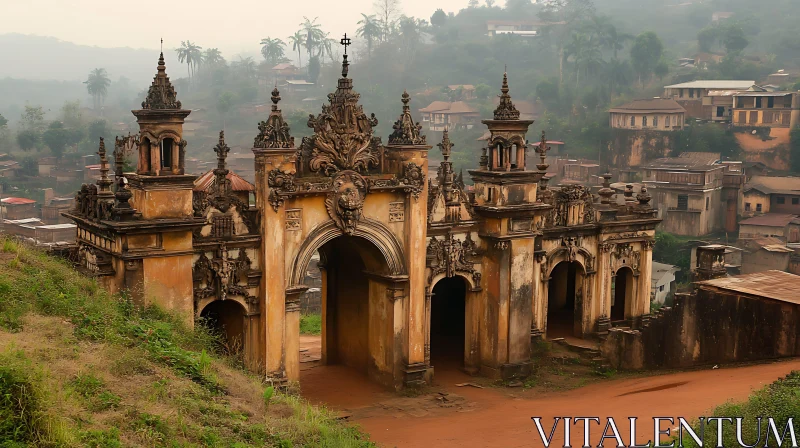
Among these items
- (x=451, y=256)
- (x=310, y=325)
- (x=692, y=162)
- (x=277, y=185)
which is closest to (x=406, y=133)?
(x=451, y=256)

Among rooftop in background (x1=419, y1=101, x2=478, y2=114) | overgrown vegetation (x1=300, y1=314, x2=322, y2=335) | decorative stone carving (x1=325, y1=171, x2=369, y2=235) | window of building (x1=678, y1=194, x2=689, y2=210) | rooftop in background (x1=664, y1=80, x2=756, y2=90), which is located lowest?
overgrown vegetation (x1=300, y1=314, x2=322, y2=335)

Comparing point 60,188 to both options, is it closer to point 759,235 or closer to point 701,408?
point 759,235

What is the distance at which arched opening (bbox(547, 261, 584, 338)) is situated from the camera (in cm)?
2664

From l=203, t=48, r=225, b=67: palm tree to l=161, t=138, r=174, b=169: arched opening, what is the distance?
114733 millimetres

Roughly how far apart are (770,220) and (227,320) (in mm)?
44203

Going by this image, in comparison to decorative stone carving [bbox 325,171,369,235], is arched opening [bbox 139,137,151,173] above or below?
above

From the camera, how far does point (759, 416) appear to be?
46.6 ft

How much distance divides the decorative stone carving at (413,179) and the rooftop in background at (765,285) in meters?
7.48

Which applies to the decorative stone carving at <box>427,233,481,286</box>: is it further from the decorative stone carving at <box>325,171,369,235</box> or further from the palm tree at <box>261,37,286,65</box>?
the palm tree at <box>261,37,286,65</box>

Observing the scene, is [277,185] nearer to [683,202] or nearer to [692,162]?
[683,202]

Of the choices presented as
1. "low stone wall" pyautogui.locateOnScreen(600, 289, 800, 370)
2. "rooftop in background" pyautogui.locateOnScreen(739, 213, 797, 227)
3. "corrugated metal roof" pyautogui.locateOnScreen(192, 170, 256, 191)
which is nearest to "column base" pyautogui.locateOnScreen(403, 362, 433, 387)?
"low stone wall" pyautogui.locateOnScreen(600, 289, 800, 370)

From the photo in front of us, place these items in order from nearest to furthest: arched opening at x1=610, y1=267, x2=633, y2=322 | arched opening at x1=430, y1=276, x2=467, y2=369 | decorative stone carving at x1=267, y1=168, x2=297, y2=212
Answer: decorative stone carving at x1=267, y1=168, x2=297, y2=212 → arched opening at x1=430, y1=276, x2=467, y2=369 → arched opening at x1=610, y1=267, x2=633, y2=322

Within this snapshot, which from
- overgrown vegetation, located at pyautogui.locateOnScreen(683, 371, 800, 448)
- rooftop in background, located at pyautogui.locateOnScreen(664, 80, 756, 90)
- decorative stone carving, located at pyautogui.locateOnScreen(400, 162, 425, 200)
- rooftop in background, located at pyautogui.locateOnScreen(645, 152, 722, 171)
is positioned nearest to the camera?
overgrown vegetation, located at pyautogui.locateOnScreen(683, 371, 800, 448)

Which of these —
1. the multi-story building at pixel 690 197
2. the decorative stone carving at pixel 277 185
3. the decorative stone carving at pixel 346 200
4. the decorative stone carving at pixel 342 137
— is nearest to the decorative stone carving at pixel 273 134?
the decorative stone carving at pixel 277 185
